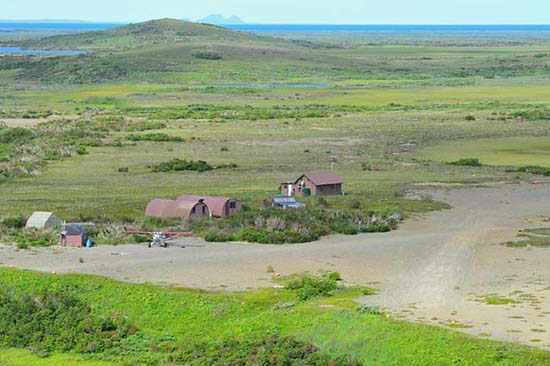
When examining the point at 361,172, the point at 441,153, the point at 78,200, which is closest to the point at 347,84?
the point at 441,153

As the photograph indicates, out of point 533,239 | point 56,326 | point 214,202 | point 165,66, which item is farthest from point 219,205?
point 165,66

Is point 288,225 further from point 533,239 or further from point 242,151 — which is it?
point 242,151

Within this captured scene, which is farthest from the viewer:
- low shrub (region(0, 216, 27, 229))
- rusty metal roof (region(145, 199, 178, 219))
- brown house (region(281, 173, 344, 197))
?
brown house (region(281, 173, 344, 197))

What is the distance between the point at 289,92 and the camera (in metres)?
143

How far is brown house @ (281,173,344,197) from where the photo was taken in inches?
2312

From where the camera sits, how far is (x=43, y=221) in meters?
47.5

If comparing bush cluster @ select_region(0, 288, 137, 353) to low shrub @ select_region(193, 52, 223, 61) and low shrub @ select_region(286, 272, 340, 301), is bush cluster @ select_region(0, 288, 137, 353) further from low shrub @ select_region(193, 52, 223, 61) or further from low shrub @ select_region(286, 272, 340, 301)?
low shrub @ select_region(193, 52, 223, 61)

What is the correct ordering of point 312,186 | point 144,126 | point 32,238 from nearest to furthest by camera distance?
point 32,238 → point 312,186 → point 144,126

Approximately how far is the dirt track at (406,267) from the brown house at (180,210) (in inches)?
167

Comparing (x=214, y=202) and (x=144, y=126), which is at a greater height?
(x=214, y=202)

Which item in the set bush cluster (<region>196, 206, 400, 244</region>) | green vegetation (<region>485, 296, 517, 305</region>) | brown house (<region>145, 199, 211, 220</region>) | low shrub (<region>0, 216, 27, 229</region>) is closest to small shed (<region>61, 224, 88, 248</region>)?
low shrub (<region>0, 216, 27, 229</region>)

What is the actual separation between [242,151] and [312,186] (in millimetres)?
22541

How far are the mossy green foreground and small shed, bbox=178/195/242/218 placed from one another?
1293 cm

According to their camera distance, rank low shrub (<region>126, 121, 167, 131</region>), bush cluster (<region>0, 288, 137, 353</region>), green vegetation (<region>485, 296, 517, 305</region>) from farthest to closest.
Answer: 1. low shrub (<region>126, 121, 167, 131</region>)
2. green vegetation (<region>485, 296, 517, 305</region>)
3. bush cluster (<region>0, 288, 137, 353</region>)
